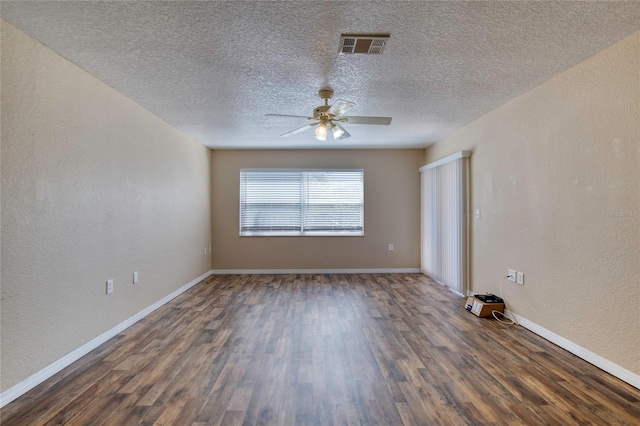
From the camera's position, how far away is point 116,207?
9.26 ft

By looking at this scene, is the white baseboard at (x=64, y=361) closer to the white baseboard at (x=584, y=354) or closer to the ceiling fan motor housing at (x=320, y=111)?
the ceiling fan motor housing at (x=320, y=111)

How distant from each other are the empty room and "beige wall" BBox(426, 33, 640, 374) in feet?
0.05

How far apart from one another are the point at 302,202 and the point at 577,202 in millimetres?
3944

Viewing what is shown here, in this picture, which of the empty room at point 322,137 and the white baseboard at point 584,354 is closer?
the empty room at point 322,137

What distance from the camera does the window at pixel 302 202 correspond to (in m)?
5.51

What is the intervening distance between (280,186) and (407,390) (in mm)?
4156

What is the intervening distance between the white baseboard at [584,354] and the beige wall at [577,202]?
0.04m

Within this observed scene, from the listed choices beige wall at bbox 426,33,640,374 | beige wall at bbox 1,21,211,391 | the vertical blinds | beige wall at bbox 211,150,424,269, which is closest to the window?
beige wall at bbox 211,150,424,269

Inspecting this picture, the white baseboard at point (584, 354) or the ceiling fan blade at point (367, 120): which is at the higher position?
the ceiling fan blade at point (367, 120)

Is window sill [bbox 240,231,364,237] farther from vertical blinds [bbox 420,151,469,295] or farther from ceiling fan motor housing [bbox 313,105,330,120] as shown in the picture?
ceiling fan motor housing [bbox 313,105,330,120]

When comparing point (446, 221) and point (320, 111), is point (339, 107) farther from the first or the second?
point (446, 221)

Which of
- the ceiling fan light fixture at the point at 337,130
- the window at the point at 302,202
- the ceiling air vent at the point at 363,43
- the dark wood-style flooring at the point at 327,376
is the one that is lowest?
the dark wood-style flooring at the point at 327,376

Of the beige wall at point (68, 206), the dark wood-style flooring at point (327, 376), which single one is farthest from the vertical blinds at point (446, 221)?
the beige wall at point (68, 206)

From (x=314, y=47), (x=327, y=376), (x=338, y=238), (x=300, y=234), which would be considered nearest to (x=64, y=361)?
(x=327, y=376)
